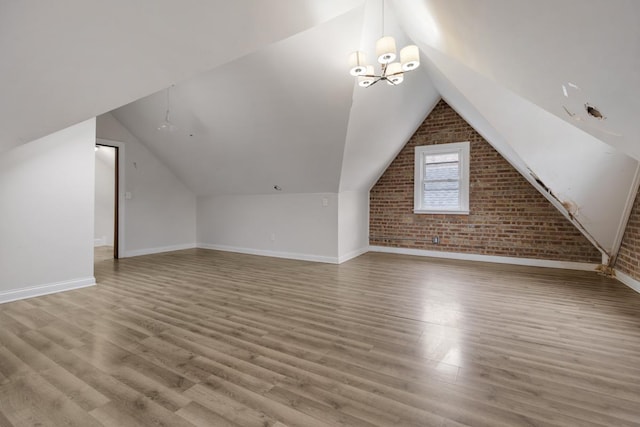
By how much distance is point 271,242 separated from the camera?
Answer: 603 cm

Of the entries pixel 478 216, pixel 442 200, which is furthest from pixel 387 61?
pixel 478 216

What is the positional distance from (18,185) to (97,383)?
2813mm

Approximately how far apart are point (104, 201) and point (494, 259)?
8.80 m

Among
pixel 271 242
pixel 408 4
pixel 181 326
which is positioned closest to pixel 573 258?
pixel 408 4

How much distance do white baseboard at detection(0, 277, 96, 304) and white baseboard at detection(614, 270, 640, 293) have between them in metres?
6.89

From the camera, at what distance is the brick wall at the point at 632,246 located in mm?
3605

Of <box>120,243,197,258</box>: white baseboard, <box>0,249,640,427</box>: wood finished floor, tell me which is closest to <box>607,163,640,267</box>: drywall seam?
<box>0,249,640,427</box>: wood finished floor

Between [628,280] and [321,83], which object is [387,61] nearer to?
[321,83]

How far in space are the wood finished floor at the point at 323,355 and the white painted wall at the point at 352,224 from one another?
5.67ft

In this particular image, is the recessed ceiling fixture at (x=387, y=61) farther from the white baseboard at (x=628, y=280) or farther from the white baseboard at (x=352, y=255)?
the white baseboard at (x=628, y=280)

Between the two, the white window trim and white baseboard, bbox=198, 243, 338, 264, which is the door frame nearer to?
white baseboard, bbox=198, 243, 338, 264

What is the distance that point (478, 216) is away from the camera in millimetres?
5543

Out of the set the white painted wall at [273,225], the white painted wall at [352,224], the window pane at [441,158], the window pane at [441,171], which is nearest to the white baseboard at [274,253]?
the white painted wall at [273,225]

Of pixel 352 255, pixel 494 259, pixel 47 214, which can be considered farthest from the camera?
pixel 352 255
